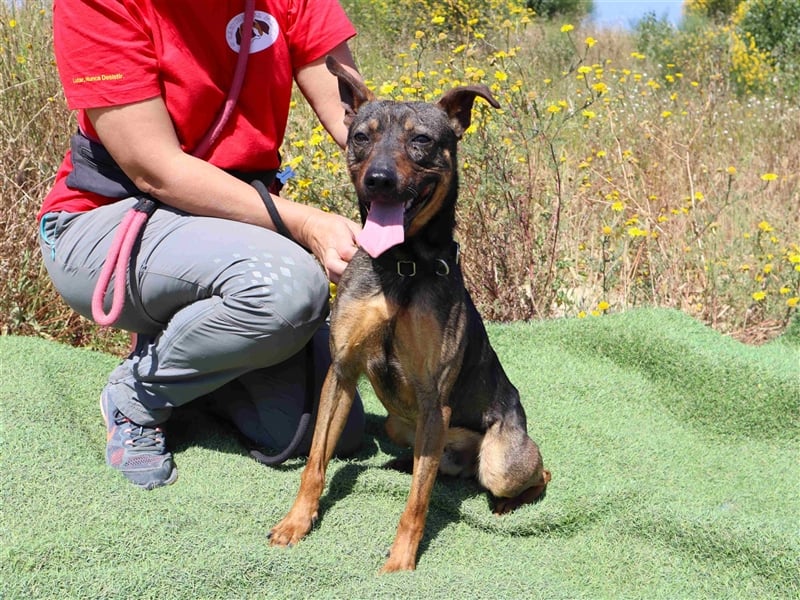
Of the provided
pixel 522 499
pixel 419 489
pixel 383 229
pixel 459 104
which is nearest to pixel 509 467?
pixel 522 499

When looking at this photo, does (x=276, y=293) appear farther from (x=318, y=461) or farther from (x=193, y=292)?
(x=318, y=461)

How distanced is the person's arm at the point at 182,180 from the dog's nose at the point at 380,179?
1.93 feet

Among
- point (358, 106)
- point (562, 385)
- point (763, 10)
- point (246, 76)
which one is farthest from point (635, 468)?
point (763, 10)

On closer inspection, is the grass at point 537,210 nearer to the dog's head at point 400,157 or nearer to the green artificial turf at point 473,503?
the green artificial turf at point 473,503

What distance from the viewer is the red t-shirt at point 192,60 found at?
3176 millimetres

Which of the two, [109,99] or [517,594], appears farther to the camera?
[109,99]

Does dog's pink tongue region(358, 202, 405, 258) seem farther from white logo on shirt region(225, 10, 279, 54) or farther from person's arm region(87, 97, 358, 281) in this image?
white logo on shirt region(225, 10, 279, 54)

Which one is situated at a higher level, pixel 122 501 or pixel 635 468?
pixel 122 501

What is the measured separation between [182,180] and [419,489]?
1.55 meters

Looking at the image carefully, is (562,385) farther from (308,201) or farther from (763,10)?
(763,10)

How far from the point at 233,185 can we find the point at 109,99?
58cm

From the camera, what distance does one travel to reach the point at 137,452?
3395mm

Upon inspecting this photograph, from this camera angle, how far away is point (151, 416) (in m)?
3.50

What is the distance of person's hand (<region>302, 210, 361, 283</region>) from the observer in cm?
323
